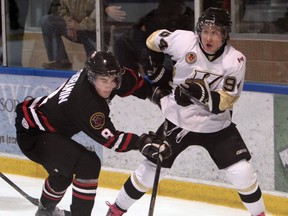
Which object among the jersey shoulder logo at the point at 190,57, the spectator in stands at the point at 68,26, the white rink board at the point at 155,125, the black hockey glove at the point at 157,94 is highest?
the jersey shoulder logo at the point at 190,57

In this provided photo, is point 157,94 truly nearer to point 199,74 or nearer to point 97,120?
point 199,74

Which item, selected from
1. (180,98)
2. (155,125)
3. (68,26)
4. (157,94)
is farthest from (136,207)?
(68,26)

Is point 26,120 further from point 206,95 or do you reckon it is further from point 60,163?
point 206,95

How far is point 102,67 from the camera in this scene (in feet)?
9.81

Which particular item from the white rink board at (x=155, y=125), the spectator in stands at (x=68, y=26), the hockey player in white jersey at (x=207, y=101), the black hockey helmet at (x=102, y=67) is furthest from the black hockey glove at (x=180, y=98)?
the spectator in stands at (x=68, y=26)

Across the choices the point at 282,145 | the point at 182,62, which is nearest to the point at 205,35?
the point at 182,62

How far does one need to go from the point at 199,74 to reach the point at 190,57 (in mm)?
81

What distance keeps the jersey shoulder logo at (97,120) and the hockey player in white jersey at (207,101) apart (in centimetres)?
32

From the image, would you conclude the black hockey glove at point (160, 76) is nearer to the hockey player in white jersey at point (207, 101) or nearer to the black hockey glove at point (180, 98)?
the hockey player in white jersey at point (207, 101)

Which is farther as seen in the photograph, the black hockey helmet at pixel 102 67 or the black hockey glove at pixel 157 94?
the black hockey glove at pixel 157 94

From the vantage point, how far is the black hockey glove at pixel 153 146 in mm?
2994

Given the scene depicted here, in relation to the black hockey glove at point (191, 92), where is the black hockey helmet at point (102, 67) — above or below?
above

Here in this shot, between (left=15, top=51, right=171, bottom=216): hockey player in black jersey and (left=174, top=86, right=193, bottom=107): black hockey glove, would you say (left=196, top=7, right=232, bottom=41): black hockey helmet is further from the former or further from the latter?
(left=15, top=51, right=171, bottom=216): hockey player in black jersey

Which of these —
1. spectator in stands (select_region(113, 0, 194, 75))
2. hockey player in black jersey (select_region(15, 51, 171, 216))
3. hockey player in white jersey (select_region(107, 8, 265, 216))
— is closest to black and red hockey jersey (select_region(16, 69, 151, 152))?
hockey player in black jersey (select_region(15, 51, 171, 216))
